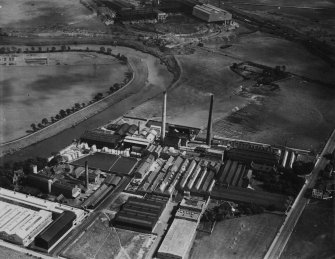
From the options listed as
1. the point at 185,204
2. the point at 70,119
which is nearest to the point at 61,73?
the point at 70,119

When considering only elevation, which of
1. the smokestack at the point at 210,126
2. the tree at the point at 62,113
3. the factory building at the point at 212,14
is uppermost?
the factory building at the point at 212,14

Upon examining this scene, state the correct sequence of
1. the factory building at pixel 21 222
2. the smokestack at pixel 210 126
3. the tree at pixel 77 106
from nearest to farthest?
1. the factory building at pixel 21 222
2. the smokestack at pixel 210 126
3. the tree at pixel 77 106

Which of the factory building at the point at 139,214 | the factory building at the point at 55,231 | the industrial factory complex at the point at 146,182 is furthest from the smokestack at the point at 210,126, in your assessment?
the factory building at the point at 55,231

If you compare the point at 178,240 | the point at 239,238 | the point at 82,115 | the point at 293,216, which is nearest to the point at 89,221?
the point at 178,240

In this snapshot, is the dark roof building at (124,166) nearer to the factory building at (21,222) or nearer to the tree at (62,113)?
the factory building at (21,222)

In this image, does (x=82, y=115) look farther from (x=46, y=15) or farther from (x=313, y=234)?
(x=46, y=15)

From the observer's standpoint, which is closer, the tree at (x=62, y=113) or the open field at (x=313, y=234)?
the open field at (x=313, y=234)

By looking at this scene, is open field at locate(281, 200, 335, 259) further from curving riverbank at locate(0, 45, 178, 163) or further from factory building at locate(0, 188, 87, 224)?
curving riverbank at locate(0, 45, 178, 163)
